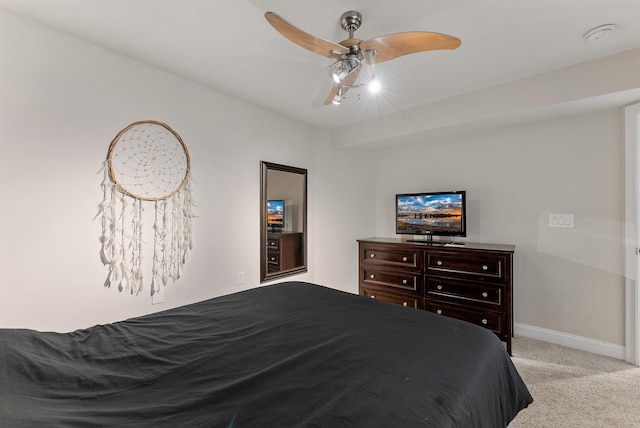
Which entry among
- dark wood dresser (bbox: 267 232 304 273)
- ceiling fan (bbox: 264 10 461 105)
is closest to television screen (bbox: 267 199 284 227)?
dark wood dresser (bbox: 267 232 304 273)

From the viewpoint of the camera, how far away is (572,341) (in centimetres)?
285

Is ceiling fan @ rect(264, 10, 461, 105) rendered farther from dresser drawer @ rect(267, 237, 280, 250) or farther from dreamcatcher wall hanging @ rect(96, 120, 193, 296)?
dresser drawer @ rect(267, 237, 280, 250)

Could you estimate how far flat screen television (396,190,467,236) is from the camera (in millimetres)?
3254

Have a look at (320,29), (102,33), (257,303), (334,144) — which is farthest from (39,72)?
(334,144)

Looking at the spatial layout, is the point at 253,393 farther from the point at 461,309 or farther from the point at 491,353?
the point at 461,309

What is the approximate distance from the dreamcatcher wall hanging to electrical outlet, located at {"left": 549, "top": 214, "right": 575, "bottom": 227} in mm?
3593

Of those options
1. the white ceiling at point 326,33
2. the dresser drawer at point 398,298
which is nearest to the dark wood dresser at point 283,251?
the dresser drawer at point 398,298

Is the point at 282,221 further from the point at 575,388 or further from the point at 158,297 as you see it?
the point at 575,388

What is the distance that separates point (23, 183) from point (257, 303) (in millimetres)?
1635

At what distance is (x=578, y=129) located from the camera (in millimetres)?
2854

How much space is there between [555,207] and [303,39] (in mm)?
3004

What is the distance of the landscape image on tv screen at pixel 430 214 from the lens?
3.27m

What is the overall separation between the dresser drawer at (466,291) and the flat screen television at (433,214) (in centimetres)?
57

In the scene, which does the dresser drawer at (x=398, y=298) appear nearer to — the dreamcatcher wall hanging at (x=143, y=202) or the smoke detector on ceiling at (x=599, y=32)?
the dreamcatcher wall hanging at (x=143, y=202)
